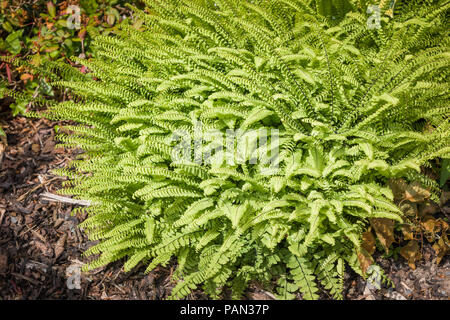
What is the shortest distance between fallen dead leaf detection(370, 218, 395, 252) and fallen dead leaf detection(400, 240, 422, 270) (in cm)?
21

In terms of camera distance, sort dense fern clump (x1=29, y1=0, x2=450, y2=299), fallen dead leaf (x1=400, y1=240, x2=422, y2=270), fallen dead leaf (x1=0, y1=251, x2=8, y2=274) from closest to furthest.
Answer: dense fern clump (x1=29, y1=0, x2=450, y2=299), fallen dead leaf (x1=400, y1=240, x2=422, y2=270), fallen dead leaf (x1=0, y1=251, x2=8, y2=274)

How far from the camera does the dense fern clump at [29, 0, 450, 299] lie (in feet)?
8.59

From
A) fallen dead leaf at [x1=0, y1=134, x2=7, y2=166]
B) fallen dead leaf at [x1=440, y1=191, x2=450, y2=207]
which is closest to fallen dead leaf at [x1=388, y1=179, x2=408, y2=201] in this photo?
fallen dead leaf at [x1=440, y1=191, x2=450, y2=207]

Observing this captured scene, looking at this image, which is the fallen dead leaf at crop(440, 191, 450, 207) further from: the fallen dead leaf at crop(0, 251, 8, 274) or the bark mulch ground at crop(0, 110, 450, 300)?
the fallen dead leaf at crop(0, 251, 8, 274)

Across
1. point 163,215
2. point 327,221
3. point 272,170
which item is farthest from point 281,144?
point 163,215

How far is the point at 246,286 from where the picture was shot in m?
2.92

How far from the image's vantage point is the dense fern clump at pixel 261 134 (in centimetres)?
262

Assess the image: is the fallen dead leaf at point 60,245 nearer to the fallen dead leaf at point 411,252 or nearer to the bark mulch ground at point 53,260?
the bark mulch ground at point 53,260

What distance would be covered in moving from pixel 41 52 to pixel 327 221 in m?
3.53

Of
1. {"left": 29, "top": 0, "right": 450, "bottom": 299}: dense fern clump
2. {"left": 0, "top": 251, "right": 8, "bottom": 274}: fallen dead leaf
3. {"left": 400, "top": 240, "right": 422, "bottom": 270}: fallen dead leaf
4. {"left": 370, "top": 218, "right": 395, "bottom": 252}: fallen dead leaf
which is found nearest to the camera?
{"left": 29, "top": 0, "right": 450, "bottom": 299}: dense fern clump

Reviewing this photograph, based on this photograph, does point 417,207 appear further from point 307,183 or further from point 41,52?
point 41,52

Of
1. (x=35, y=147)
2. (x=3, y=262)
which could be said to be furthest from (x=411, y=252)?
(x=35, y=147)

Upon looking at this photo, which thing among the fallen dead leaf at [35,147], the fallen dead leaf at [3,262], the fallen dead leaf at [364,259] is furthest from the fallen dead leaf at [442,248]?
the fallen dead leaf at [35,147]

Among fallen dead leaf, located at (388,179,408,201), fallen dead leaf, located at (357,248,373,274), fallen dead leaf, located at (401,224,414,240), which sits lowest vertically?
fallen dead leaf, located at (357,248,373,274)
